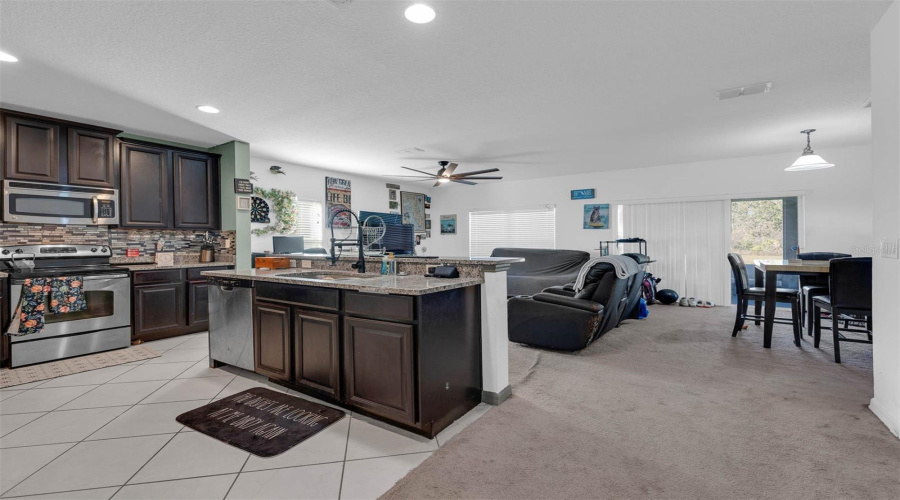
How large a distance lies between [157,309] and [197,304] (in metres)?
0.39

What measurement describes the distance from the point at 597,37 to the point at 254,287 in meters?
2.87

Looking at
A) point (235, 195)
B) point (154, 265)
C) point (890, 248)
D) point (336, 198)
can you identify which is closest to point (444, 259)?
point (890, 248)

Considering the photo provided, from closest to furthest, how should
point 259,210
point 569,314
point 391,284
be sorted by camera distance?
point 391,284 → point 569,314 → point 259,210

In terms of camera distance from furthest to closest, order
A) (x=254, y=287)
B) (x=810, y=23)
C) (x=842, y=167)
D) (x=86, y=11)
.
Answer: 1. (x=842, y=167)
2. (x=254, y=287)
3. (x=810, y=23)
4. (x=86, y=11)

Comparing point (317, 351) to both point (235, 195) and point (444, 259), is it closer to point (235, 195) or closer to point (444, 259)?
point (444, 259)

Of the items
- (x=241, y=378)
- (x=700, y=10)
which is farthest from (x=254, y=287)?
(x=700, y=10)

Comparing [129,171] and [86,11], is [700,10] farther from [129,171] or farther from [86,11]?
[129,171]

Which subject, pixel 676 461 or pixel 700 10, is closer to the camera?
pixel 676 461

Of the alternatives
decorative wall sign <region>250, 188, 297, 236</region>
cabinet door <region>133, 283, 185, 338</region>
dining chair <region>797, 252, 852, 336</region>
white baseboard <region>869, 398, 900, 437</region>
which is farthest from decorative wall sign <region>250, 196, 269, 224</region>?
dining chair <region>797, 252, 852, 336</region>

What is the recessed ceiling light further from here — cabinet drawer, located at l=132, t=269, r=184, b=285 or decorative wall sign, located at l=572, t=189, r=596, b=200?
decorative wall sign, located at l=572, t=189, r=596, b=200

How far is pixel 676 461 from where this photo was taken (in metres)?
1.82

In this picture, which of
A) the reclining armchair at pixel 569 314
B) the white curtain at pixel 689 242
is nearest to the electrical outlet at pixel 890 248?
the reclining armchair at pixel 569 314

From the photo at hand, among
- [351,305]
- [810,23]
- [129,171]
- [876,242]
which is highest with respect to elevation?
[810,23]

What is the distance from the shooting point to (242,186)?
467 centimetres
